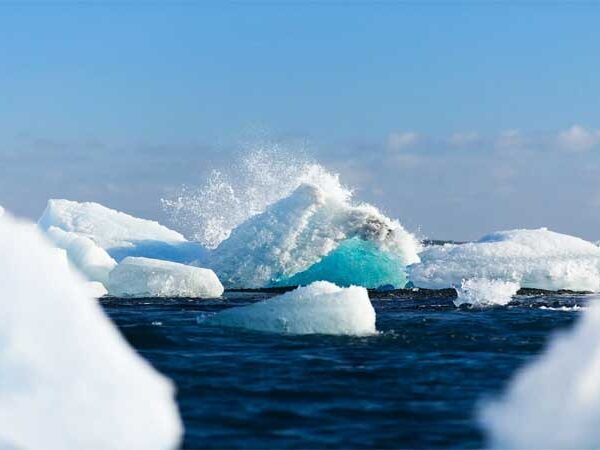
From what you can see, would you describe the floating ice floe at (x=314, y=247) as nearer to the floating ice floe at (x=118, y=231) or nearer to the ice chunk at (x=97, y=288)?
the floating ice floe at (x=118, y=231)

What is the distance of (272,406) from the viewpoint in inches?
490

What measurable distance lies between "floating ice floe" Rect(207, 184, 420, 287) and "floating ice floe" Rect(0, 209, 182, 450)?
21477 millimetres

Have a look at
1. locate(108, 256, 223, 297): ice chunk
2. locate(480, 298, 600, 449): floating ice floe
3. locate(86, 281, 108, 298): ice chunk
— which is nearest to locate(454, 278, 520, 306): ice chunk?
locate(108, 256, 223, 297): ice chunk

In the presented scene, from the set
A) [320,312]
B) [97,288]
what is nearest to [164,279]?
[97,288]

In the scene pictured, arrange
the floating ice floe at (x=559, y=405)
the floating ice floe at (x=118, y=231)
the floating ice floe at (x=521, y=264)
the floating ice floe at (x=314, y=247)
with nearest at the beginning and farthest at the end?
the floating ice floe at (x=559, y=405), the floating ice floe at (x=521, y=264), the floating ice floe at (x=314, y=247), the floating ice floe at (x=118, y=231)

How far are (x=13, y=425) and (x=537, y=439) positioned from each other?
532cm

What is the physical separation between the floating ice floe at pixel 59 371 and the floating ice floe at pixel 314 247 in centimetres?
2148

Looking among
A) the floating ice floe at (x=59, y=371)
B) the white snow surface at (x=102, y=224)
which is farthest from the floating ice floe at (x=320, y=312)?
the white snow surface at (x=102, y=224)

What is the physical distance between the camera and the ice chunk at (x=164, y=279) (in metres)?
29.4

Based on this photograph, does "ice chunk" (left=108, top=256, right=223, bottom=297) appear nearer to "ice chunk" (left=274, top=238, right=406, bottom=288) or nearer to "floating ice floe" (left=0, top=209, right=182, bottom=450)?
"ice chunk" (left=274, top=238, right=406, bottom=288)

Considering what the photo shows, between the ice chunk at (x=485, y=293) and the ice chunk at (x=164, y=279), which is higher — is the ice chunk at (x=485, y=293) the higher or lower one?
the lower one

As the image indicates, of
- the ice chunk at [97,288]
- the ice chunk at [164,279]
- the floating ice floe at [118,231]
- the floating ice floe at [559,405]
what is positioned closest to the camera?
the floating ice floe at [559,405]

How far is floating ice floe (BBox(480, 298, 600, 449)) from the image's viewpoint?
422 inches

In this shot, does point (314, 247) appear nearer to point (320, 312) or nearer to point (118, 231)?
point (118, 231)
